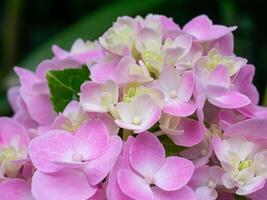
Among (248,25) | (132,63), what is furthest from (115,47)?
(248,25)

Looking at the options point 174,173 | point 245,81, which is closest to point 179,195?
point 174,173

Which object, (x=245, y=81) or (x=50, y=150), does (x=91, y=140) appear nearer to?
(x=50, y=150)

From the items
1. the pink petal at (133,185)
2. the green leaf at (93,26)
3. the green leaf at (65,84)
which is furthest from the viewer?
the green leaf at (93,26)

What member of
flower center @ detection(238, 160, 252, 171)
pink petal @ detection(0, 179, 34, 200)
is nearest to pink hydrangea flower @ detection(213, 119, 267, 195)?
flower center @ detection(238, 160, 252, 171)

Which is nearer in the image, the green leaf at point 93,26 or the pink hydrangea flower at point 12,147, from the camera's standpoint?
the pink hydrangea flower at point 12,147

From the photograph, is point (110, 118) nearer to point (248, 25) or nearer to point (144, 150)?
point (144, 150)

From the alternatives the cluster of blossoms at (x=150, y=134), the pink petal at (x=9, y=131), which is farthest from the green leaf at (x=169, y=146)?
the pink petal at (x=9, y=131)

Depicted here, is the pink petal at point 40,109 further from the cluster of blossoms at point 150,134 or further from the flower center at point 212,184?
the flower center at point 212,184
